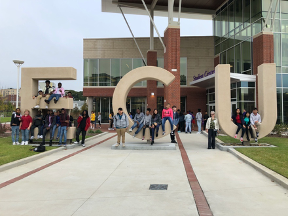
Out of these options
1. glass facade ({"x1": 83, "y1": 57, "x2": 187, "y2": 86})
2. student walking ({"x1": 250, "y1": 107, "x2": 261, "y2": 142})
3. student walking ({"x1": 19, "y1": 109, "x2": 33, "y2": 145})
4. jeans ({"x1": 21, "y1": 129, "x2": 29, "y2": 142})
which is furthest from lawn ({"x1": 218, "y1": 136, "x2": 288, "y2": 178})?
glass facade ({"x1": 83, "y1": 57, "x2": 187, "y2": 86})

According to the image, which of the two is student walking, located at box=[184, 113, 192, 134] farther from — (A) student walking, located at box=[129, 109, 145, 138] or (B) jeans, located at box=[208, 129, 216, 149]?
(A) student walking, located at box=[129, 109, 145, 138]

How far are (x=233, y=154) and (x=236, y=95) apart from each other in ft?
42.1

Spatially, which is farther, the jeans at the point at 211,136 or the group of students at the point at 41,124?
the group of students at the point at 41,124

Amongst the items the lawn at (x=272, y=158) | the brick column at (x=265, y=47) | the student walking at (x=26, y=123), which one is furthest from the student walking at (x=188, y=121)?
the student walking at (x=26, y=123)

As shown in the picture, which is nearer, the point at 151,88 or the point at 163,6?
the point at 163,6

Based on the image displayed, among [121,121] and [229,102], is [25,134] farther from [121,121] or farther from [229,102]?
[229,102]

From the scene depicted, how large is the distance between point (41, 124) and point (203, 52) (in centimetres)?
2207

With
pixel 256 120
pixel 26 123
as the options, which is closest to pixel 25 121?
pixel 26 123

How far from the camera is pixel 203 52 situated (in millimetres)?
29688

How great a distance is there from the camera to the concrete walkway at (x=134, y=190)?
14.6 feet

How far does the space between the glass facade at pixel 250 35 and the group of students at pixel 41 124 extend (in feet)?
49.4

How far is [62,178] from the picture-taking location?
21.6 feet

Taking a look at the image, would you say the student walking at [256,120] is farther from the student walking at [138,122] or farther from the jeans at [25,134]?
the jeans at [25,134]

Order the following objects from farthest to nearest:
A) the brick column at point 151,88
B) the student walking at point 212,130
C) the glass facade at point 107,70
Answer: the glass facade at point 107,70 → the brick column at point 151,88 → the student walking at point 212,130
